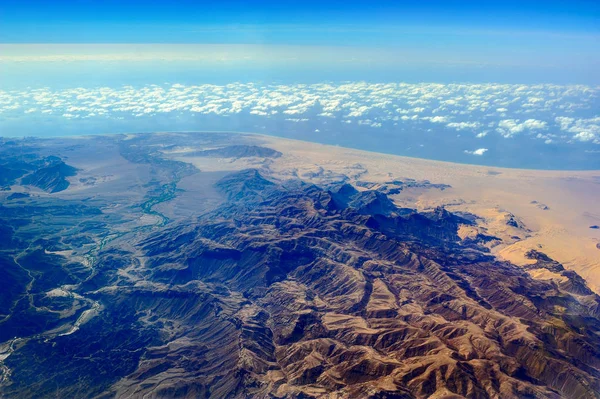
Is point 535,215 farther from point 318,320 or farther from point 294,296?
point 318,320

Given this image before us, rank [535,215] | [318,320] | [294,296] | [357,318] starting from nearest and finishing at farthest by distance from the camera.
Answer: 1. [357,318]
2. [318,320]
3. [294,296]
4. [535,215]

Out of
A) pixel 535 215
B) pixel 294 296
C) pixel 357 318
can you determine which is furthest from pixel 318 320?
pixel 535 215

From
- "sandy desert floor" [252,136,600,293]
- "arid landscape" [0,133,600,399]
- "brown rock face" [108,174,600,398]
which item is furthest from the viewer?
"sandy desert floor" [252,136,600,293]

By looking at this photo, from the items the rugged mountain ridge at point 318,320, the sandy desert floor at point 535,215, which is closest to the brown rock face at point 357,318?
the rugged mountain ridge at point 318,320

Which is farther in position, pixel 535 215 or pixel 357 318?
pixel 535 215

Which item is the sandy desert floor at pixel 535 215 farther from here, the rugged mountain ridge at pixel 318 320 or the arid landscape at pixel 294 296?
the rugged mountain ridge at pixel 318 320

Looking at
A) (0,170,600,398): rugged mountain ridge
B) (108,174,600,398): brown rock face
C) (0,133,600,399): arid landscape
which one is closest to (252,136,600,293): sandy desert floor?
(0,133,600,399): arid landscape

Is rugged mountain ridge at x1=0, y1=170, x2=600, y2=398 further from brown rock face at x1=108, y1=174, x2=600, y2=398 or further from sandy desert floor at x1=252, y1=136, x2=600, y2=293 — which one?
sandy desert floor at x1=252, y1=136, x2=600, y2=293
